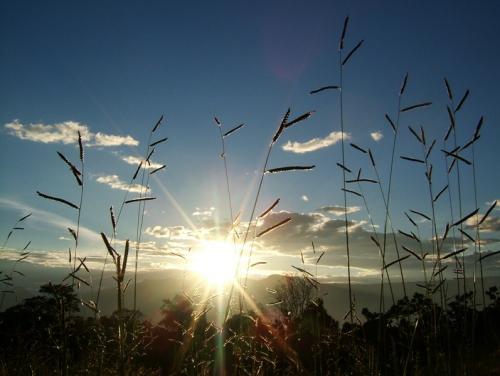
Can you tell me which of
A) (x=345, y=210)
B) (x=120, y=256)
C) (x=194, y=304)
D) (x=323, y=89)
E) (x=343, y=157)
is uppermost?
(x=323, y=89)

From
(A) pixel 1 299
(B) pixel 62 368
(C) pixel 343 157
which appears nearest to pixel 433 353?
(C) pixel 343 157

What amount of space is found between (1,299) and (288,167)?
5.63 metres

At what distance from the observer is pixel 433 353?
369 centimetres

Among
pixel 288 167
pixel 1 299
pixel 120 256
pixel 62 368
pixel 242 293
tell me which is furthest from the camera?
pixel 1 299

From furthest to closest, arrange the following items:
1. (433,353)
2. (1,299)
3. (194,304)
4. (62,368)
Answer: (1,299) → (433,353) → (194,304) → (62,368)

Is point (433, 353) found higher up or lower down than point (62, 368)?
lower down

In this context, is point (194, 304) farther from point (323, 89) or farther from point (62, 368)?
point (323, 89)

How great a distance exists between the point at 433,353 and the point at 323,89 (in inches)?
108

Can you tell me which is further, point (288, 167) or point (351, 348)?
point (351, 348)

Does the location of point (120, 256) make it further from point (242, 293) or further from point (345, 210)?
point (345, 210)

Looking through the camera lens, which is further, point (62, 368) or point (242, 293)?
point (242, 293)

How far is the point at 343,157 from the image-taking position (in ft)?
13.4

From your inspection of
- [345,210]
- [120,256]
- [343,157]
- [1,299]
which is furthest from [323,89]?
[1,299]

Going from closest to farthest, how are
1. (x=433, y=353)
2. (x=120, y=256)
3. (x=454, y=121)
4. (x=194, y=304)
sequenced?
(x=120, y=256)
(x=194, y=304)
(x=433, y=353)
(x=454, y=121)
